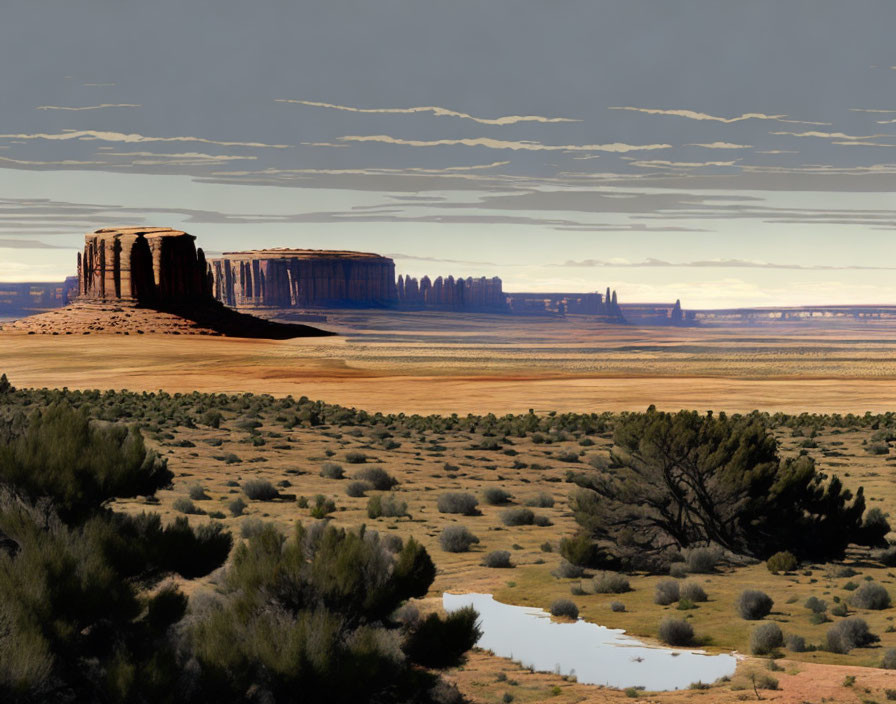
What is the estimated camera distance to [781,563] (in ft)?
79.6

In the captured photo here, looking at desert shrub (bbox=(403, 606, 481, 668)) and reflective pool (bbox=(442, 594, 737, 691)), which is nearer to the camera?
desert shrub (bbox=(403, 606, 481, 668))

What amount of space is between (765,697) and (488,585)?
28.8ft

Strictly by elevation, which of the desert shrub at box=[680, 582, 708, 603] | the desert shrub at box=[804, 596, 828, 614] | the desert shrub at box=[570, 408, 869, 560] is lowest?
the desert shrub at box=[680, 582, 708, 603]

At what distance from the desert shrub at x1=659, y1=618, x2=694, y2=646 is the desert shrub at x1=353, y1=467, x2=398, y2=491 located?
64.4 feet

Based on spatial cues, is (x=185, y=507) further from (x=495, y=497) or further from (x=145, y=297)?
(x=145, y=297)

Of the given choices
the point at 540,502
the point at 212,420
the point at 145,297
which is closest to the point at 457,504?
the point at 540,502

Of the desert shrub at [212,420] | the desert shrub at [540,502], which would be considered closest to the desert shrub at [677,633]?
the desert shrub at [540,502]

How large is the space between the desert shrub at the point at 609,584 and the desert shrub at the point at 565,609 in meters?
1.84

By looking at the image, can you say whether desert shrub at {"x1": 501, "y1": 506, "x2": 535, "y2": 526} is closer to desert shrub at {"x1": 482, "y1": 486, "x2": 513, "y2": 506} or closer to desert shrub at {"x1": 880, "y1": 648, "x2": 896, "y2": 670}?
desert shrub at {"x1": 482, "y1": 486, "x2": 513, "y2": 506}

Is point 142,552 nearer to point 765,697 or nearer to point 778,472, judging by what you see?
point 765,697

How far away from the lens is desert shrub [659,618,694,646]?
18.4m

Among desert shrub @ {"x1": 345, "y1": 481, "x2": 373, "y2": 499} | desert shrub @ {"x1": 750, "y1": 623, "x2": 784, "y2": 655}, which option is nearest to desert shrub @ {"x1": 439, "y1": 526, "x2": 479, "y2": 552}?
desert shrub @ {"x1": 345, "y1": 481, "x2": 373, "y2": 499}

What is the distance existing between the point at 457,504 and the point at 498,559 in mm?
8046

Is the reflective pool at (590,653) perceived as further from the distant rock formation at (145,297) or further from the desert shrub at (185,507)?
the distant rock formation at (145,297)
